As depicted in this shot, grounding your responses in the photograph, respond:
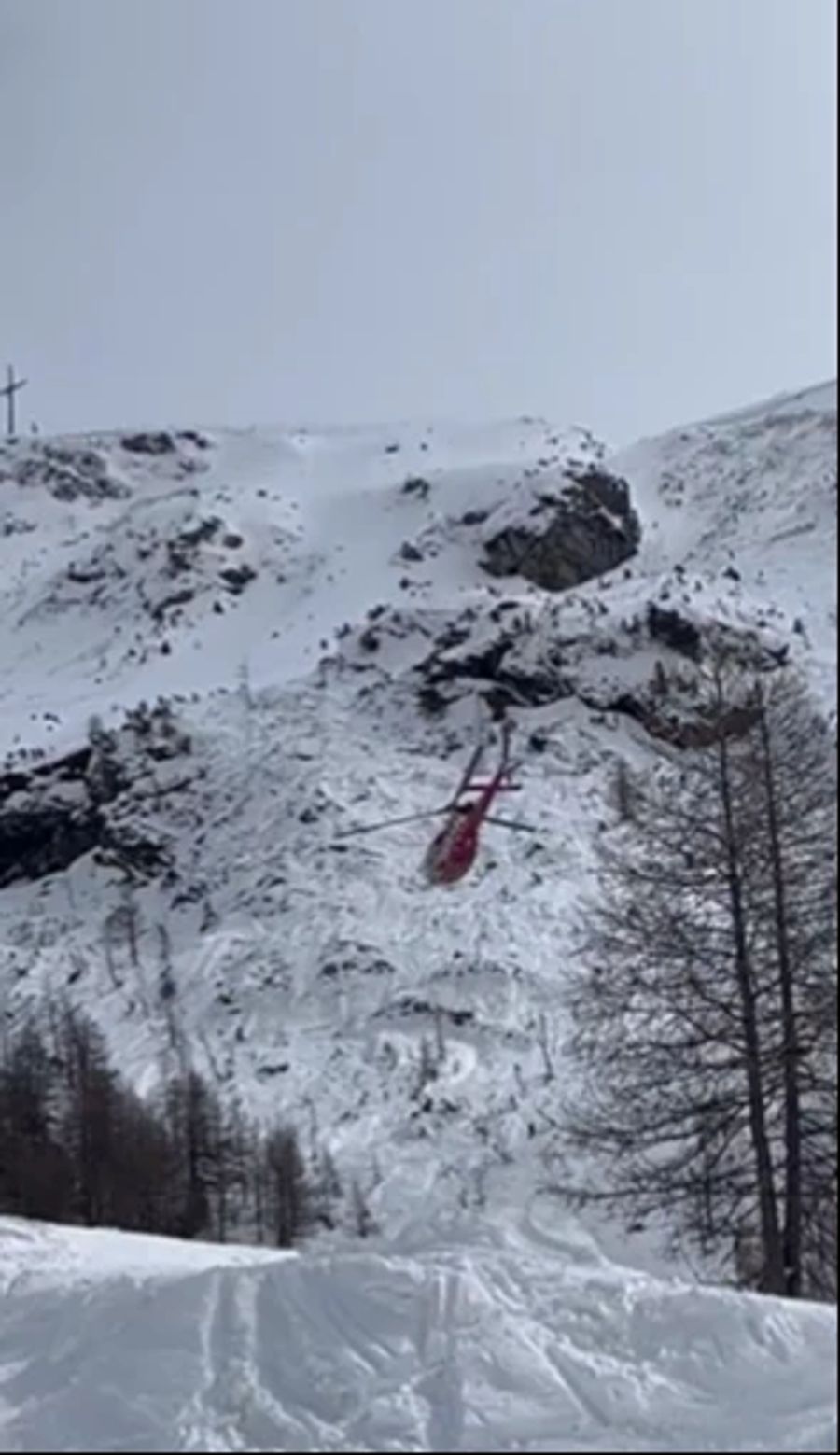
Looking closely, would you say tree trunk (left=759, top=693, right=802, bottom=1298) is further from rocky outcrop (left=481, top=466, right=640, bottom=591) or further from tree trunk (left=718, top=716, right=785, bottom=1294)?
rocky outcrop (left=481, top=466, right=640, bottom=591)

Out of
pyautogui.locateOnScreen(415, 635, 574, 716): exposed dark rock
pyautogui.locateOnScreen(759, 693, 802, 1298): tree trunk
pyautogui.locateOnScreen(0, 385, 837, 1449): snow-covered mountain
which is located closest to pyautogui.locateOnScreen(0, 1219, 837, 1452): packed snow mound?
pyautogui.locateOnScreen(759, 693, 802, 1298): tree trunk

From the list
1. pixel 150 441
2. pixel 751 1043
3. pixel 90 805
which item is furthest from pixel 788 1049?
pixel 150 441

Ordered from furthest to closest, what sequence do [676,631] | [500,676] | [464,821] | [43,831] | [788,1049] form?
[500,676]
[43,831]
[464,821]
[676,631]
[788,1049]

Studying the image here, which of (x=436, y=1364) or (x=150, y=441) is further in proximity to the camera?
(x=150, y=441)

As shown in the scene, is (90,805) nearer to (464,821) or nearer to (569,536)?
(464,821)

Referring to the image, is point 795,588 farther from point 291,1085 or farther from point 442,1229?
point 291,1085
